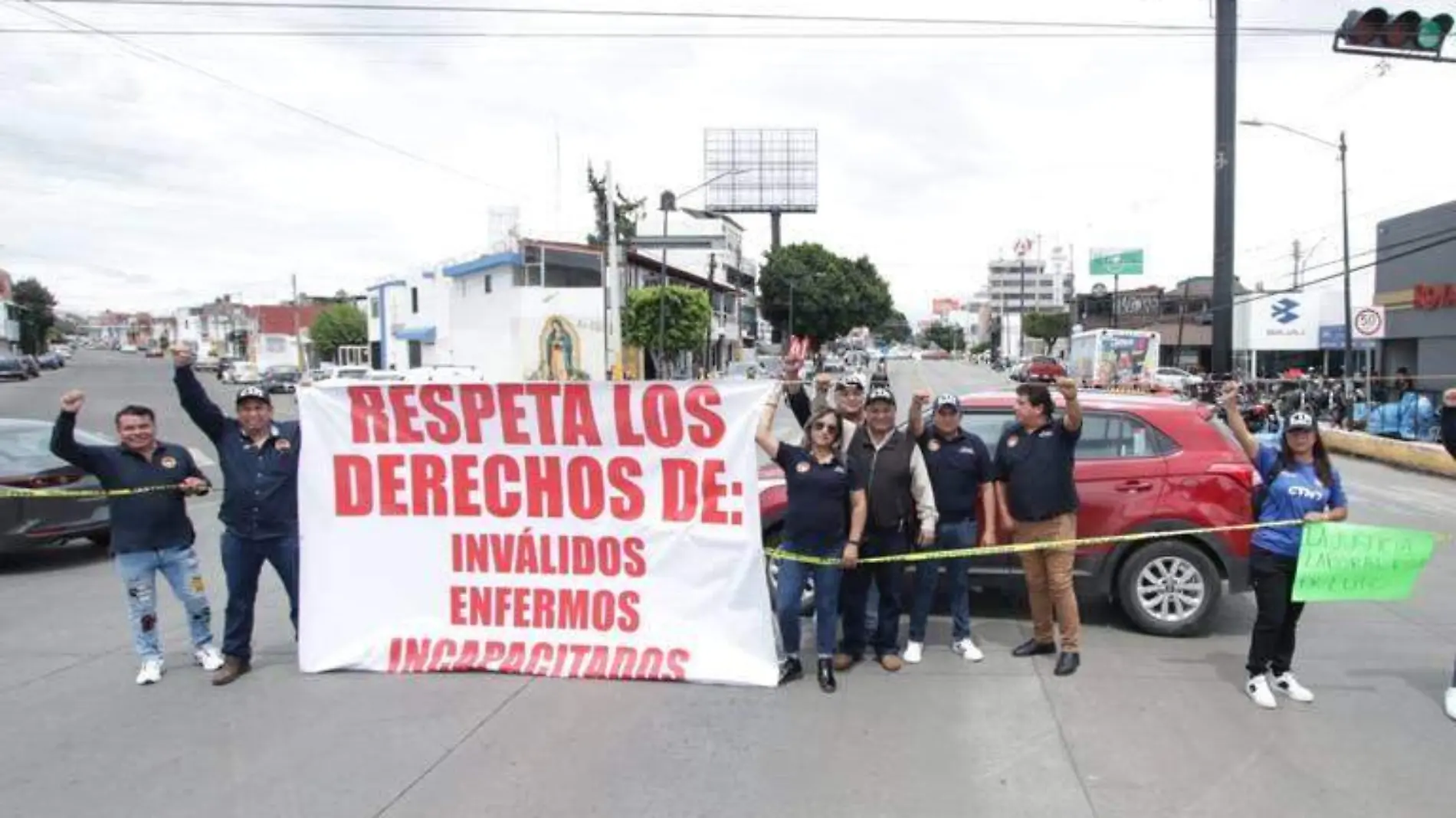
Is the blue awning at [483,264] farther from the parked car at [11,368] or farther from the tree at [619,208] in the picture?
the parked car at [11,368]

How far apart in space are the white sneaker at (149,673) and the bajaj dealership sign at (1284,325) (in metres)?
41.4

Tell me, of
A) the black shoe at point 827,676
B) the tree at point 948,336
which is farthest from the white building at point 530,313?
the tree at point 948,336

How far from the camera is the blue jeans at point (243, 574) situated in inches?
221

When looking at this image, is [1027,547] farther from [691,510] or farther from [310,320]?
[310,320]

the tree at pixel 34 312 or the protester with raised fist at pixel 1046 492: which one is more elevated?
A: the tree at pixel 34 312

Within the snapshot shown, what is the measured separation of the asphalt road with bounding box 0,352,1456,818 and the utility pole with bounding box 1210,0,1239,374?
59.7 ft

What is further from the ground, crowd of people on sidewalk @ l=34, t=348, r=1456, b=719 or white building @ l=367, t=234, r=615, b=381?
white building @ l=367, t=234, r=615, b=381

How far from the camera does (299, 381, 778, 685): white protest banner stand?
17.9ft

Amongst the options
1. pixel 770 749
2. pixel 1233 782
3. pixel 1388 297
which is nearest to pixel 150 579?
pixel 770 749

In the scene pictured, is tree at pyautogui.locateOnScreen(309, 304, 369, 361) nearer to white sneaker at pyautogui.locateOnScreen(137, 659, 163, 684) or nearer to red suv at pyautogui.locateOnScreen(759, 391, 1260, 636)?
white sneaker at pyautogui.locateOnScreen(137, 659, 163, 684)

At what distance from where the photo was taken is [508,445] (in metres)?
5.70

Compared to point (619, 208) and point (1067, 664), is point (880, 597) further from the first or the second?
point (619, 208)

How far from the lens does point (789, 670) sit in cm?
550

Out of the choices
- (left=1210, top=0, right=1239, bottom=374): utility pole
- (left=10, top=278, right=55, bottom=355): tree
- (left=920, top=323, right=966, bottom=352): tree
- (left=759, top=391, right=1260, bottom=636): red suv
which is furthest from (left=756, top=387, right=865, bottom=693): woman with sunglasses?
(left=920, top=323, right=966, bottom=352): tree
